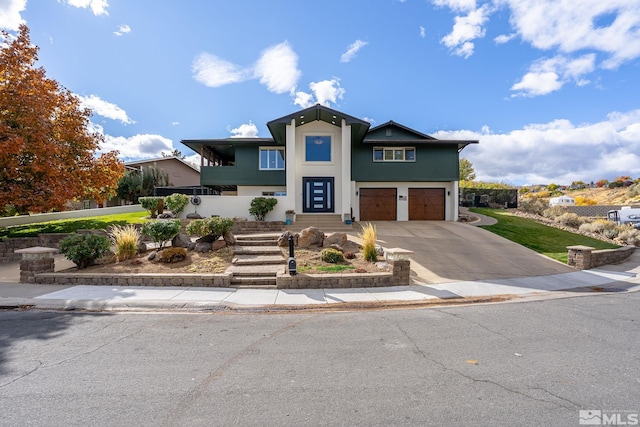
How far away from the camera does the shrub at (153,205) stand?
1720 centimetres

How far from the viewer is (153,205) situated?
1727 centimetres

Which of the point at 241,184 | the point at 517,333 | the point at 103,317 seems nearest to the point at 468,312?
the point at 517,333

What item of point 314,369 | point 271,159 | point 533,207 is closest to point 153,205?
point 271,159

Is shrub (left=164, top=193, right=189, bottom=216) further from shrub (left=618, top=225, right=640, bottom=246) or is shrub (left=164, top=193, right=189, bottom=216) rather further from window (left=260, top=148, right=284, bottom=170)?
shrub (left=618, top=225, right=640, bottom=246)

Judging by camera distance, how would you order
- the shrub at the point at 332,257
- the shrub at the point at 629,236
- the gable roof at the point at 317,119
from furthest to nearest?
the shrub at the point at 629,236 → the gable roof at the point at 317,119 → the shrub at the point at 332,257

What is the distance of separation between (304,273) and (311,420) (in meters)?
5.76

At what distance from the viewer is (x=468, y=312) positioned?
6.45 meters

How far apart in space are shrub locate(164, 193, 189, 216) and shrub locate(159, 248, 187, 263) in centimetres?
785

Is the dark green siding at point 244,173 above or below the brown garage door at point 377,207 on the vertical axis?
above

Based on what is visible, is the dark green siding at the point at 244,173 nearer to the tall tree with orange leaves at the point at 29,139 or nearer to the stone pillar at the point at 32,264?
the tall tree with orange leaves at the point at 29,139

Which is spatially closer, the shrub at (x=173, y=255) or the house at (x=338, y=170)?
Result: the shrub at (x=173, y=255)

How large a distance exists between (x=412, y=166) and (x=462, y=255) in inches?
387

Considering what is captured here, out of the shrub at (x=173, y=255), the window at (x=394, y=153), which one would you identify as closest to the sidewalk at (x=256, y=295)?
the shrub at (x=173, y=255)

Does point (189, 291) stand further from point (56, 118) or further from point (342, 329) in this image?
point (56, 118)
